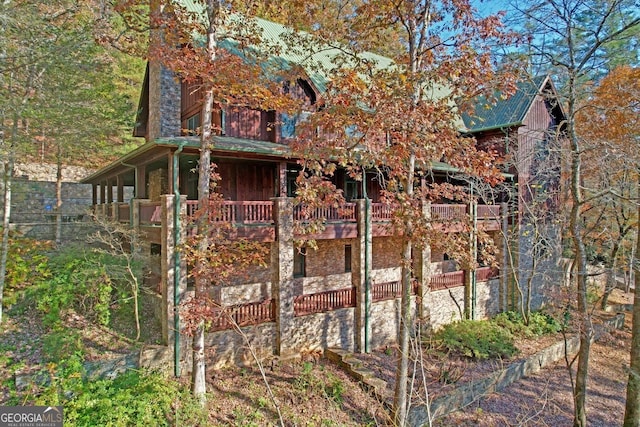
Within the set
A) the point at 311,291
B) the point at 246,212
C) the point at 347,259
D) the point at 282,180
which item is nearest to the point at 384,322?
the point at 311,291

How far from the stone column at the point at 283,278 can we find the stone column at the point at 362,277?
2822 millimetres

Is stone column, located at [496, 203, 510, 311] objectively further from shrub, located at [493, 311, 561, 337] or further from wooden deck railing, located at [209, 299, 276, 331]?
wooden deck railing, located at [209, 299, 276, 331]

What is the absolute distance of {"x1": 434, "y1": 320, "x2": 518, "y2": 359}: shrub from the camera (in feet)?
44.3

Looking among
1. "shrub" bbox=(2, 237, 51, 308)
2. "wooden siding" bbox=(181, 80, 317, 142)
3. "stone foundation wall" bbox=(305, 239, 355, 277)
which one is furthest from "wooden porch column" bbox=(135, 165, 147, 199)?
"stone foundation wall" bbox=(305, 239, 355, 277)

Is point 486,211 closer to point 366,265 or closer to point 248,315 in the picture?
point 366,265

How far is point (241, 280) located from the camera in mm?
13523

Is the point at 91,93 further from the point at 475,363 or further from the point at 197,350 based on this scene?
the point at 475,363

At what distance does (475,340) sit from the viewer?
13.9 metres

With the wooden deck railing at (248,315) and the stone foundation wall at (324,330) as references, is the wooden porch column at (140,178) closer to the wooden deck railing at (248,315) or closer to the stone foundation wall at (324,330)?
the wooden deck railing at (248,315)

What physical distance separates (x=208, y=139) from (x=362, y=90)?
163 inches

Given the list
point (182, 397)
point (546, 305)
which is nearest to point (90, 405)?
point (182, 397)

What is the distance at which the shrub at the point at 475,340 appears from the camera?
13.5 m

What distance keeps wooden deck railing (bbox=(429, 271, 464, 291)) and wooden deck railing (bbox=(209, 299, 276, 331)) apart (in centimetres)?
762

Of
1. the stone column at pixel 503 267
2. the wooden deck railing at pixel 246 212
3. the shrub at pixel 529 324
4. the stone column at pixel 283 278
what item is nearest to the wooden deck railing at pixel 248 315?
the stone column at pixel 283 278
